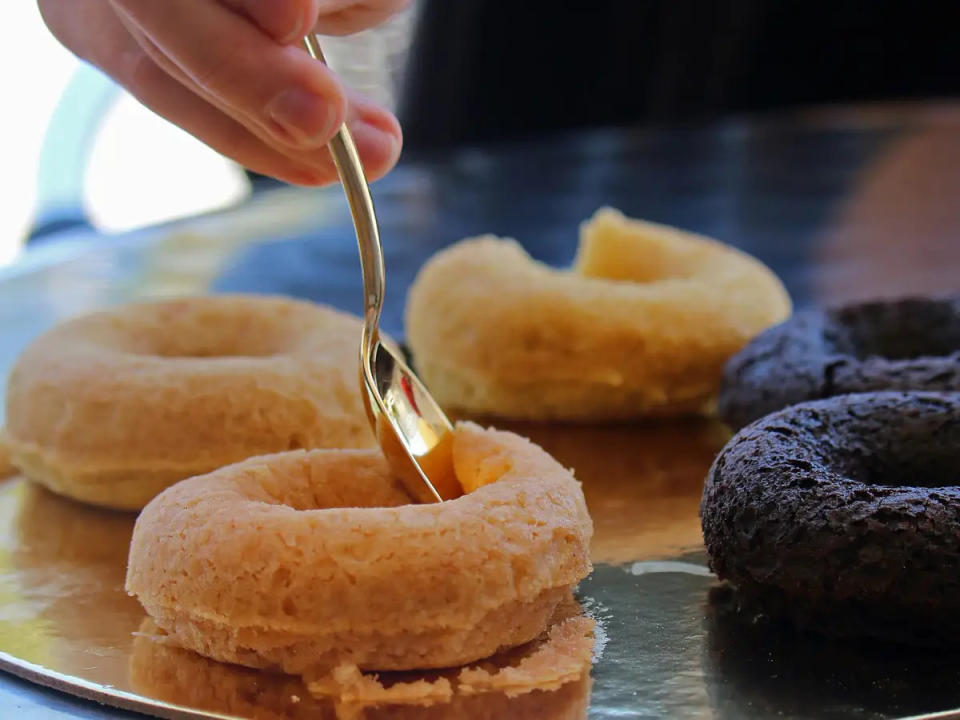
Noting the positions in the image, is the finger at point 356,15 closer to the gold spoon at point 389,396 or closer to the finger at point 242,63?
the gold spoon at point 389,396

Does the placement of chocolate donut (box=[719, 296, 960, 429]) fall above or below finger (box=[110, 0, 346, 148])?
below

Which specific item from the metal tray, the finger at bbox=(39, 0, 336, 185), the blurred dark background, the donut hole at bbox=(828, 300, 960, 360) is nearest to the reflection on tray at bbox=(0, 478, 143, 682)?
the metal tray

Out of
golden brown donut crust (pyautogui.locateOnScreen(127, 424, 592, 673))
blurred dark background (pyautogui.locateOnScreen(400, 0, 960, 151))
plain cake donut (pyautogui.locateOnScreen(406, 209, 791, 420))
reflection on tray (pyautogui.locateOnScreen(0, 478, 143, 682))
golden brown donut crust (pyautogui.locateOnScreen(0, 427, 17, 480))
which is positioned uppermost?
blurred dark background (pyautogui.locateOnScreen(400, 0, 960, 151))

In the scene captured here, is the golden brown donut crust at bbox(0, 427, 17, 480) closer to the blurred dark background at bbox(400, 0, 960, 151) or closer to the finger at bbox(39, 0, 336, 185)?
the finger at bbox(39, 0, 336, 185)

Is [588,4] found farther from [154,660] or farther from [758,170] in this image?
[154,660]

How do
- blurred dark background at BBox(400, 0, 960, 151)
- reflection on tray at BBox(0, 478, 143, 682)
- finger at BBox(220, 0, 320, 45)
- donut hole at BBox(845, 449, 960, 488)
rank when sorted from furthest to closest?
blurred dark background at BBox(400, 0, 960, 151), donut hole at BBox(845, 449, 960, 488), reflection on tray at BBox(0, 478, 143, 682), finger at BBox(220, 0, 320, 45)

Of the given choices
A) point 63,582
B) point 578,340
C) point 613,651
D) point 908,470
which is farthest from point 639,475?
point 63,582

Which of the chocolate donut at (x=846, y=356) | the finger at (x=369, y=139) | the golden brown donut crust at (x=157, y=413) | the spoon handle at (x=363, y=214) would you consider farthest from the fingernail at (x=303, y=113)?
the chocolate donut at (x=846, y=356)
